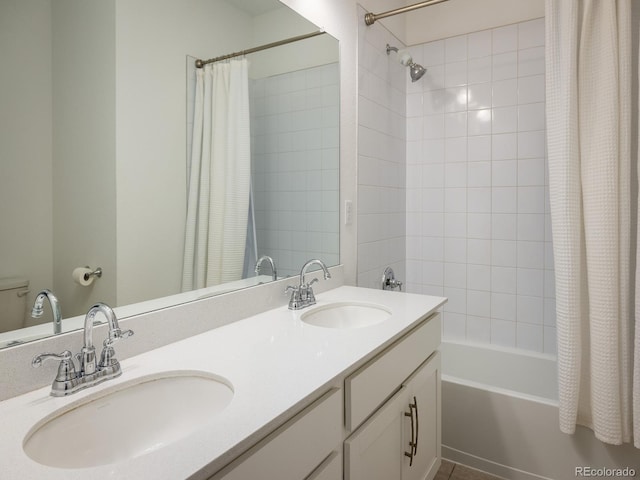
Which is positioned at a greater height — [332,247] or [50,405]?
[332,247]

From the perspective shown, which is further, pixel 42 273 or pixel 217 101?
pixel 217 101

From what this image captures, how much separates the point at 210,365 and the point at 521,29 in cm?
245

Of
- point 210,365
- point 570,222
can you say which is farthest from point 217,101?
point 570,222

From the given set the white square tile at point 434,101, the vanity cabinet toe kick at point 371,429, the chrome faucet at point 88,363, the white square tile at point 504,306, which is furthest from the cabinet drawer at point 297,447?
the white square tile at point 434,101

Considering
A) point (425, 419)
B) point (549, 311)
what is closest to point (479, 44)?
point (549, 311)

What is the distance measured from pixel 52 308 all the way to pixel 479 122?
2.36m

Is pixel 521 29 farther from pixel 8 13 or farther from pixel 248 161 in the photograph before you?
pixel 8 13

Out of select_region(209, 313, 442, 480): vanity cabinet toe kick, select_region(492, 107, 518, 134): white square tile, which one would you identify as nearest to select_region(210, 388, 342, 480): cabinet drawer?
select_region(209, 313, 442, 480): vanity cabinet toe kick

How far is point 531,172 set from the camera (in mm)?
2289

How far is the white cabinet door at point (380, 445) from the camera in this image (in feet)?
3.23

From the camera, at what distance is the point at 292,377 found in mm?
860

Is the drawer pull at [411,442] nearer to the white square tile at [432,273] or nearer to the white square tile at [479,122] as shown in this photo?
the white square tile at [432,273]

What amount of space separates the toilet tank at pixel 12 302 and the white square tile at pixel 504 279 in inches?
91.4

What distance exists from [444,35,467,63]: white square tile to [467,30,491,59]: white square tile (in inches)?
1.2
